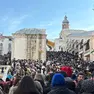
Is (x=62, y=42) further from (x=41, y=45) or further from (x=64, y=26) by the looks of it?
(x=41, y=45)

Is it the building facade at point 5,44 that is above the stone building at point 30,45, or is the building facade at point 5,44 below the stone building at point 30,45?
above

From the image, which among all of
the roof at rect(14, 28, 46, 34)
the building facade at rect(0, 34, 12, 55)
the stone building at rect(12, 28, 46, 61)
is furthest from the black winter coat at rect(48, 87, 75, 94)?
the building facade at rect(0, 34, 12, 55)

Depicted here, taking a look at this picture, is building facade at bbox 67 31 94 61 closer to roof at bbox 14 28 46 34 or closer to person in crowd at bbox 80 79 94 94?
roof at bbox 14 28 46 34

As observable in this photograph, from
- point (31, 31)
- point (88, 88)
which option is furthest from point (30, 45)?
point (88, 88)

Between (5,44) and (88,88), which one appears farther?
(5,44)

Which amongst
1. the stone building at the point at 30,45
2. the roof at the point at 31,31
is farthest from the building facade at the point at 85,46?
the roof at the point at 31,31

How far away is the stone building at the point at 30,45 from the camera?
60.1 metres

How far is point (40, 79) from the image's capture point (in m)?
8.41

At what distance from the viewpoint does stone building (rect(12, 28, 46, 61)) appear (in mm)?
60125

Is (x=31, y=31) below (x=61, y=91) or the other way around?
the other way around

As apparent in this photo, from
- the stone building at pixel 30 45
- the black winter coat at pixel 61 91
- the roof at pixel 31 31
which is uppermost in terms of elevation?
the roof at pixel 31 31

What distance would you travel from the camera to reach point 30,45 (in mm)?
61344

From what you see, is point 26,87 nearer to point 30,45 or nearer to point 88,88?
point 88,88

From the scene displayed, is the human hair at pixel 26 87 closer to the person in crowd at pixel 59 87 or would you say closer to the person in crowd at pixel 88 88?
the person in crowd at pixel 59 87
